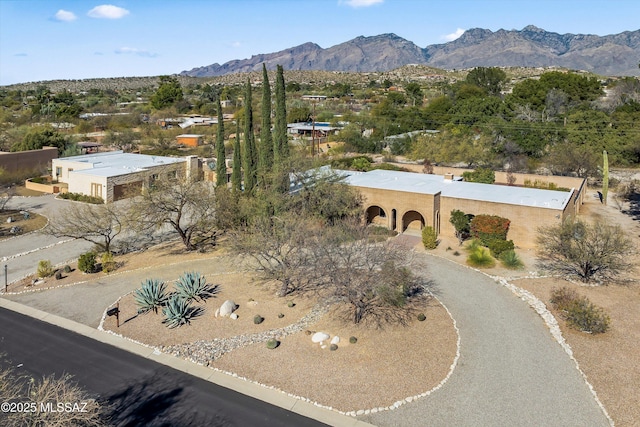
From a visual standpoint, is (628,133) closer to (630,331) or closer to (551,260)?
(551,260)

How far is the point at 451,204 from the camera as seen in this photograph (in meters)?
31.5

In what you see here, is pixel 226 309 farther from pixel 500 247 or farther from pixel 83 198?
pixel 83 198

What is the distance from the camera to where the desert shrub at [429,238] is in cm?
2898

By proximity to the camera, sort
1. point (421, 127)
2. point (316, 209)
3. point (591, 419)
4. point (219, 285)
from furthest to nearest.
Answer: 1. point (421, 127)
2. point (316, 209)
3. point (219, 285)
4. point (591, 419)

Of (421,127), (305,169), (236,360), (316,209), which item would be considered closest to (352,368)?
(236,360)

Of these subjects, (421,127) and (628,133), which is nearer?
(628,133)

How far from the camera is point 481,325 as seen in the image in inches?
745

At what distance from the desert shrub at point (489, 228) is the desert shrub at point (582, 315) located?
335 inches

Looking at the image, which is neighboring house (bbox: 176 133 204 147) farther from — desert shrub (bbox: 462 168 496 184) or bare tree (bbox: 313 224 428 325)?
bare tree (bbox: 313 224 428 325)

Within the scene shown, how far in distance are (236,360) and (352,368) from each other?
408 cm

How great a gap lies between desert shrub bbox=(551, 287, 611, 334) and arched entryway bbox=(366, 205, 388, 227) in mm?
15170

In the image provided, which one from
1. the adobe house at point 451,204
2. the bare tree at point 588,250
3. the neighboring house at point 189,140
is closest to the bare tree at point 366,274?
the bare tree at point 588,250

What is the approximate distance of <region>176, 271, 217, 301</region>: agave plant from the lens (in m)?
21.0

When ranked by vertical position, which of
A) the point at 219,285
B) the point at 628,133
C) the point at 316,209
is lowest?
the point at 219,285
